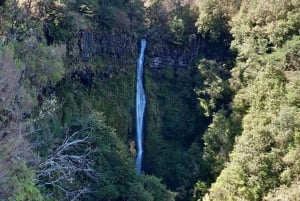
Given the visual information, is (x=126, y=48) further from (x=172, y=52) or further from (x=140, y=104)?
(x=140, y=104)

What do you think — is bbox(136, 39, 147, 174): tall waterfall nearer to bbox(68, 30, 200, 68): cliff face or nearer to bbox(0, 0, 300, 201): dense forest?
bbox(0, 0, 300, 201): dense forest

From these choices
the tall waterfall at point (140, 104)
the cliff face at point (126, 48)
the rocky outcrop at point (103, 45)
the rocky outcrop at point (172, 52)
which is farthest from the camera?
the rocky outcrop at point (172, 52)

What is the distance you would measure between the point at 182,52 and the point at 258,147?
9679 mm

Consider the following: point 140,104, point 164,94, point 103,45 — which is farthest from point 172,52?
point 103,45

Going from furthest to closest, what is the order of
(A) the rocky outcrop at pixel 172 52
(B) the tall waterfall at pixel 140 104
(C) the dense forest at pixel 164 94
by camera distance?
(A) the rocky outcrop at pixel 172 52 → (B) the tall waterfall at pixel 140 104 → (C) the dense forest at pixel 164 94

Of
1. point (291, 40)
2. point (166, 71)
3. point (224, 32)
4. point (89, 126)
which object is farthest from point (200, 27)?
point (89, 126)

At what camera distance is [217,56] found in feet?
85.0

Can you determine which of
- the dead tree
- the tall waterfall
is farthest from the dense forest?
the tall waterfall

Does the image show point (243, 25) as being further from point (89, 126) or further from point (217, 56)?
point (89, 126)

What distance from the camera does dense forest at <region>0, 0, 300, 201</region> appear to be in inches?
623

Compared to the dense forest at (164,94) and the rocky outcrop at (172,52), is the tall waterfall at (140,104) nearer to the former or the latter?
the dense forest at (164,94)

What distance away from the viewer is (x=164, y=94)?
2522 centimetres

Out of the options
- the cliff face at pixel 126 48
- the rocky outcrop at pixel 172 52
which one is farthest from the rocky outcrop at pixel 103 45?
the rocky outcrop at pixel 172 52

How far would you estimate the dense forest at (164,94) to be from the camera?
1583cm
